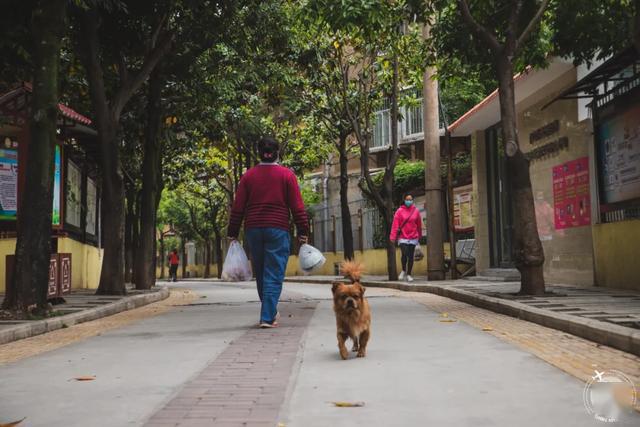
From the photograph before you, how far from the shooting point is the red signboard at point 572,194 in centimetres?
1469

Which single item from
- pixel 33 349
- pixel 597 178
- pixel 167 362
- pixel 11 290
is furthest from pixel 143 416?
pixel 597 178

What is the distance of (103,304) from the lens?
1276 cm

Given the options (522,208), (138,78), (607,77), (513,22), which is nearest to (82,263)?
(138,78)

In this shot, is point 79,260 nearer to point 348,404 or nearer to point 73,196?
point 73,196

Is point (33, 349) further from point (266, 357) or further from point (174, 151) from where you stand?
point (174, 151)

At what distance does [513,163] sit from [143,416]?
8.55 metres

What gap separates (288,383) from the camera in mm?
5277

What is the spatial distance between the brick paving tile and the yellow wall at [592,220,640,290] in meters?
7.01

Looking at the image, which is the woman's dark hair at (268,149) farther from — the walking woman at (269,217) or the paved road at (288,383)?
the paved road at (288,383)

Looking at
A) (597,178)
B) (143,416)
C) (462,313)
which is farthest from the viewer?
(597,178)

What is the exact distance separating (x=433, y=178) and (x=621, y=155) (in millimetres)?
6952

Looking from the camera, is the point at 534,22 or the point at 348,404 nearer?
the point at 348,404

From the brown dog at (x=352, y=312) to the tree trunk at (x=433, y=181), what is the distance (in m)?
13.1

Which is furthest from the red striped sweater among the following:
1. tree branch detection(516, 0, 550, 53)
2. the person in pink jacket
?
the person in pink jacket
